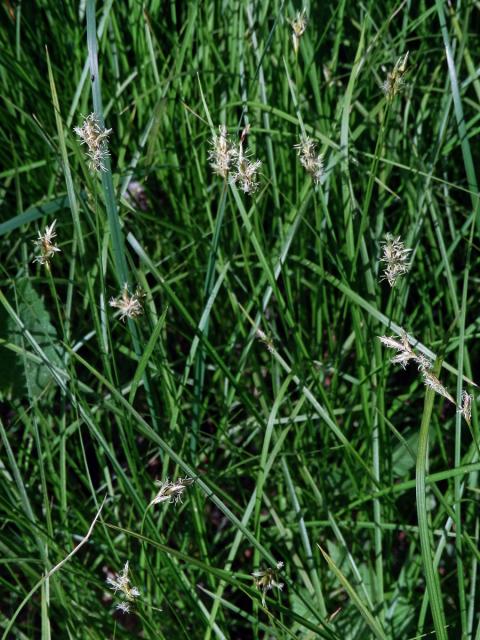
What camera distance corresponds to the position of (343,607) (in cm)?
143

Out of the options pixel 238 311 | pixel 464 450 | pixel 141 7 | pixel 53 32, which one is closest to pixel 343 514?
pixel 464 450

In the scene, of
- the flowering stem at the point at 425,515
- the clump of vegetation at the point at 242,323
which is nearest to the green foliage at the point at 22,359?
the clump of vegetation at the point at 242,323

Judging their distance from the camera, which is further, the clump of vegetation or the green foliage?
the green foliage

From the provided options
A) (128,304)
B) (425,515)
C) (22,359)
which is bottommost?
(22,359)

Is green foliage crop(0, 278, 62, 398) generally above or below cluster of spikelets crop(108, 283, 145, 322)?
below

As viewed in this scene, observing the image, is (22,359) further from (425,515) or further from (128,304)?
(425,515)

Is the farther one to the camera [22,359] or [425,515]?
[22,359]

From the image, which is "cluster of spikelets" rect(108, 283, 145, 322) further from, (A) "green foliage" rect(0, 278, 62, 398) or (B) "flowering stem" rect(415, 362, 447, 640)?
(A) "green foliage" rect(0, 278, 62, 398)

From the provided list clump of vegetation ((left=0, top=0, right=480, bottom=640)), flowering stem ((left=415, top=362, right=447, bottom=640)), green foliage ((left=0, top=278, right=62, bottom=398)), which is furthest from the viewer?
green foliage ((left=0, top=278, right=62, bottom=398))

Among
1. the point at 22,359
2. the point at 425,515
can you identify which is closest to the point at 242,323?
the point at 22,359

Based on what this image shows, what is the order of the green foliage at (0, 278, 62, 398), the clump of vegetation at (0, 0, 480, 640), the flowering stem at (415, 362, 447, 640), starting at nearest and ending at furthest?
the flowering stem at (415, 362, 447, 640) < the clump of vegetation at (0, 0, 480, 640) < the green foliage at (0, 278, 62, 398)

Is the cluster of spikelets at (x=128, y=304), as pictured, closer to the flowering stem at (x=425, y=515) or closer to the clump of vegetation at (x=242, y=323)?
the clump of vegetation at (x=242, y=323)

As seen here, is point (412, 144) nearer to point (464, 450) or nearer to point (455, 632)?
point (464, 450)

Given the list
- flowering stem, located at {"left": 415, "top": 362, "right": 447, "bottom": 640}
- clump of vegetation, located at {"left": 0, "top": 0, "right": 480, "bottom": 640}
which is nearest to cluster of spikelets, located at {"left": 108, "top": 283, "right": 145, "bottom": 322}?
clump of vegetation, located at {"left": 0, "top": 0, "right": 480, "bottom": 640}
